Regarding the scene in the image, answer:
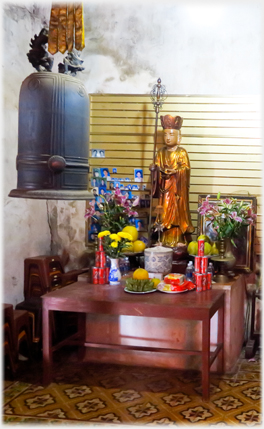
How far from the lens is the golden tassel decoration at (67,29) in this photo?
244 cm

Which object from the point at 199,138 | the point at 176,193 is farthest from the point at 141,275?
the point at 199,138

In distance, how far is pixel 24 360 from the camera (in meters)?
4.50

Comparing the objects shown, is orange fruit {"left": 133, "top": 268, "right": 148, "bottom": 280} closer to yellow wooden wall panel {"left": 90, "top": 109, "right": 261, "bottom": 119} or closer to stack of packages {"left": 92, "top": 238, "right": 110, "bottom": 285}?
stack of packages {"left": 92, "top": 238, "right": 110, "bottom": 285}

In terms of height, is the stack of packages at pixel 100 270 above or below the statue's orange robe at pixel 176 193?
below

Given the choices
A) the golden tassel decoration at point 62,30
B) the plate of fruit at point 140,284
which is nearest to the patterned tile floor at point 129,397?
the plate of fruit at point 140,284

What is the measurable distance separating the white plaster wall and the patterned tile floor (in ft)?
3.65

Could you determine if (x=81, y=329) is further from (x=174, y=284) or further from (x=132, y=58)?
(x=132, y=58)

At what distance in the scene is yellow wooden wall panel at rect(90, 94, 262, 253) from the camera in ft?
17.1

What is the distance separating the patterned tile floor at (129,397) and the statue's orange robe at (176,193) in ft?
4.67

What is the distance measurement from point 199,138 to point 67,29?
3042mm

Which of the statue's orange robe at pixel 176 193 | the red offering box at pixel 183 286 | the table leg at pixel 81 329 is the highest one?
the statue's orange robe at pixel 176 193

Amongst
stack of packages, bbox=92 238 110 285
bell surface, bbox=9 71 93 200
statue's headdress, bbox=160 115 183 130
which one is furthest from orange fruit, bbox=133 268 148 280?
bell surface, bbox=9 71 93 200

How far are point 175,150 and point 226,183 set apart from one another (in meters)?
0.65

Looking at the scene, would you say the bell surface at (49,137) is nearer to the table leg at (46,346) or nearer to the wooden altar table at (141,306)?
the wooden altar table at (141,306)
